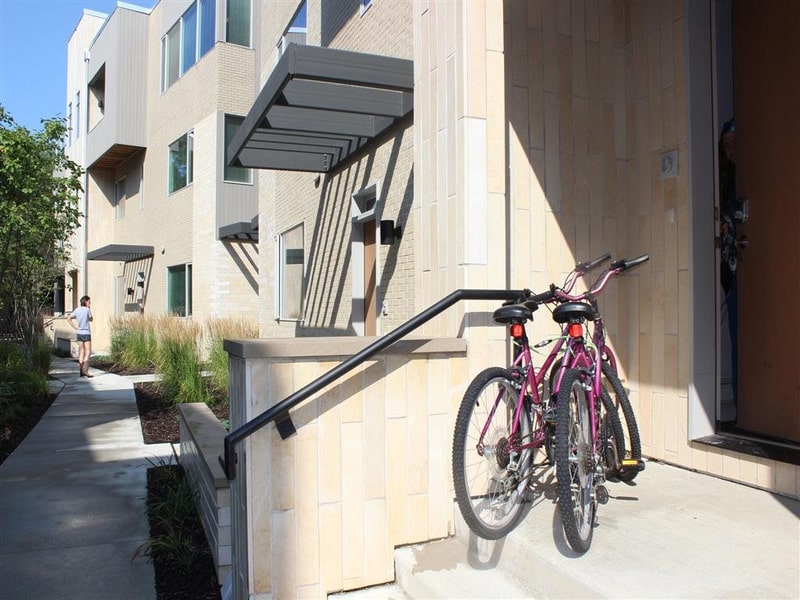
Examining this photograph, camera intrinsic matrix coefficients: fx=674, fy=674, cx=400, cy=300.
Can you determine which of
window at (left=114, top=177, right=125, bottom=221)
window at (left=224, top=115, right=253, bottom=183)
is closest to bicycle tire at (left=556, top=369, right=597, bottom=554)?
window at (left=224, top=115, right=253, bottom=183)

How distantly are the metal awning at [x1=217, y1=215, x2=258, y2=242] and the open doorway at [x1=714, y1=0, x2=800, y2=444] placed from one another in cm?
1174

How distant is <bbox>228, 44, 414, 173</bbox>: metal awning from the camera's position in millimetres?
5867

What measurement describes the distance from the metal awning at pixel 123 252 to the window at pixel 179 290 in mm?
1600

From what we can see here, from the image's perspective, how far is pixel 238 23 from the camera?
55.8 ft

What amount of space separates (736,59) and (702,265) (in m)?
1.39

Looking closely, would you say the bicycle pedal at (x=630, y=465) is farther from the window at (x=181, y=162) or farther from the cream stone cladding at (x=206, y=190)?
the window at (x=181, y=162)

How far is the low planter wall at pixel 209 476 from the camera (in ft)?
12.8

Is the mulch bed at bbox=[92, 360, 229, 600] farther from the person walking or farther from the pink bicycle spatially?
the person walking

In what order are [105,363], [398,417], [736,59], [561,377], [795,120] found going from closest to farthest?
[561,377]
[398,417]
[795,120]
[736,59]
[105,363]

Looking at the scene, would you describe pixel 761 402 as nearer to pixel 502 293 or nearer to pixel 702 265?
pixel 702 265

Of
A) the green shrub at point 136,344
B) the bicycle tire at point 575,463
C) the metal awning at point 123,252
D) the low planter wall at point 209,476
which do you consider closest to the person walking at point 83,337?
the green shrub at point 136,344

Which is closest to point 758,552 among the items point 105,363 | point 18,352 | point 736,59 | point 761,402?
point 761,402

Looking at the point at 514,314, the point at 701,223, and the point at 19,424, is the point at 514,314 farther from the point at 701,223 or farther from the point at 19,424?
the point at 19,424

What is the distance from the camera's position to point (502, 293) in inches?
140
